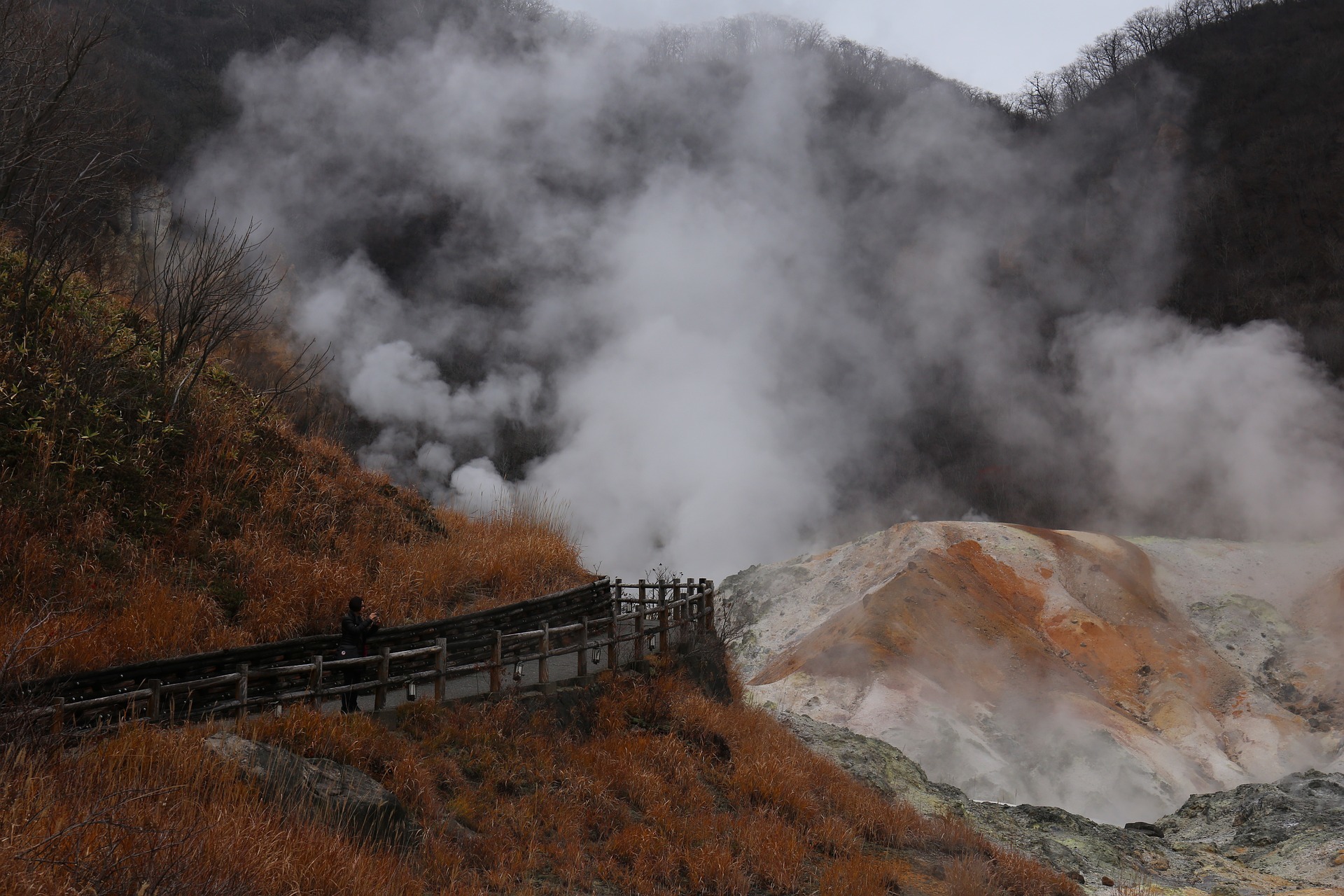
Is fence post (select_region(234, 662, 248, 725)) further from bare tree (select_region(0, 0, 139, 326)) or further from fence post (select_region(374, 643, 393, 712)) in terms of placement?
bare tree (select_region(0, 0, 139, 326))

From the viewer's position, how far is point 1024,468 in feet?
184

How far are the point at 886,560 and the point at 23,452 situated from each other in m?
28.7

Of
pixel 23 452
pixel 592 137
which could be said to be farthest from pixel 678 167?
pixel 23 452

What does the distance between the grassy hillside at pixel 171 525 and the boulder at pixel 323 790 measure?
1.47 metres

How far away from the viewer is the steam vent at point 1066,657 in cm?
2141

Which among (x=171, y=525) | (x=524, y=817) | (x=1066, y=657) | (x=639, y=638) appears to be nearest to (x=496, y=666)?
(x=524, y=817)

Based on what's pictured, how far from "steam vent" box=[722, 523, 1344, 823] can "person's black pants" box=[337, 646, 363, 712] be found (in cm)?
1626

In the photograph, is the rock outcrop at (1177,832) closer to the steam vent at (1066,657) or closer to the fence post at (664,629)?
the steam vent at (1066,657)

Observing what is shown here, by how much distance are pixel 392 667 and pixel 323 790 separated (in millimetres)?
3090

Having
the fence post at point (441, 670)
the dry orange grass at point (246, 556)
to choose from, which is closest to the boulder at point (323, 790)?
the dry orange grass at point (246, 556)

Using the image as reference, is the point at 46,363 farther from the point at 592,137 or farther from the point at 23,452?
the point at 592,137

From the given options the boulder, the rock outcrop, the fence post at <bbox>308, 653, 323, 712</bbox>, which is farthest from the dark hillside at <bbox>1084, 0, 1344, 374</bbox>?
the boulder

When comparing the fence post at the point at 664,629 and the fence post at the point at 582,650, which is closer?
the fence post at the point at 582,650

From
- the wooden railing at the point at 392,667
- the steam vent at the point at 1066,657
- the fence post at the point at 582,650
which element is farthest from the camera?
the steam vent at the point at 1066,657
